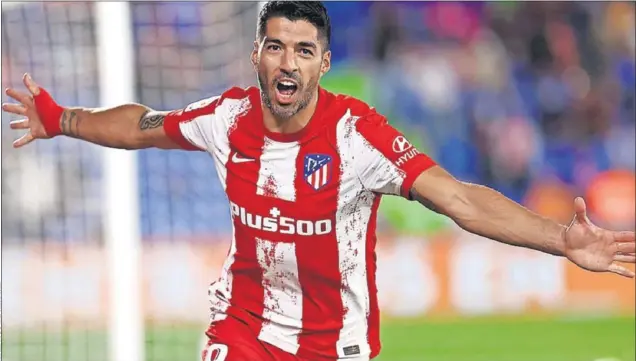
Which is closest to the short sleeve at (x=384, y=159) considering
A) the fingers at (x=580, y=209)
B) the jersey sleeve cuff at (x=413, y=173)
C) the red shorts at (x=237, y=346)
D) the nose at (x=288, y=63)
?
the jersey sleeve cuff at (x=413, y=173)

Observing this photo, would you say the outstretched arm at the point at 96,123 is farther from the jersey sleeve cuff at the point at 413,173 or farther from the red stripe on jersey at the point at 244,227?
the jersey sleeve cuff at the point at 413,173

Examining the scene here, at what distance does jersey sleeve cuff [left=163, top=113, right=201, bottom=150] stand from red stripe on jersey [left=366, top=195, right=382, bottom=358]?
873 millimetres

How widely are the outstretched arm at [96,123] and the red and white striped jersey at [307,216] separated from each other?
267 millimetres

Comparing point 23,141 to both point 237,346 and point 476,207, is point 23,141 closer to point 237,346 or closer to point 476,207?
point 237,346

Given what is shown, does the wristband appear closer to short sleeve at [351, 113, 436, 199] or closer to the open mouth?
the open mouth

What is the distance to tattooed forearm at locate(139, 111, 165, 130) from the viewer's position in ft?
17.8

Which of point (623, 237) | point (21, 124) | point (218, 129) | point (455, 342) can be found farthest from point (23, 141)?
point (455, 342)

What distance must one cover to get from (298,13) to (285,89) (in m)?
0.32

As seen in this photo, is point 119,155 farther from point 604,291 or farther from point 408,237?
point 604,291

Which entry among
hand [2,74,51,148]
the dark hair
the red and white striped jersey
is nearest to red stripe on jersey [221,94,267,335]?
the red and white striped jersey

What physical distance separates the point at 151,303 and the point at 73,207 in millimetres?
1133

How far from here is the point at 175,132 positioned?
210 inches

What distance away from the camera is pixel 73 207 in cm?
959

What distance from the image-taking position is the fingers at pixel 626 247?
458cm
